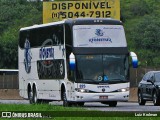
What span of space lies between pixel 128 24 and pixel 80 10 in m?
51.0

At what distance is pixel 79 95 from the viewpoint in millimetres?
33781

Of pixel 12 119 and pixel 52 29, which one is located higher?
pixel 52 29

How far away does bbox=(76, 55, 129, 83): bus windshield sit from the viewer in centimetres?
3378

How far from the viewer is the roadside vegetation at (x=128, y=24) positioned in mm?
90938

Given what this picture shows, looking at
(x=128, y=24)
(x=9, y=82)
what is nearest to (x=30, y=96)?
(x=9, y=82)

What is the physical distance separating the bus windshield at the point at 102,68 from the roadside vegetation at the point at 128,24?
50216mm

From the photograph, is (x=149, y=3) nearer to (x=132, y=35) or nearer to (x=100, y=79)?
(x=132, y=35)

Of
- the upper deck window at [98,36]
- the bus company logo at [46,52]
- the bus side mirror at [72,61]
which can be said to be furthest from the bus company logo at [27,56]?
the bus side mirror at [72,61]

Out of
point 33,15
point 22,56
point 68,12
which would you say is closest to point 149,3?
point 33,15

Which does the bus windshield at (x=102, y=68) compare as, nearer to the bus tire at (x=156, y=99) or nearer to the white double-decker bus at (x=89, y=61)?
the white double-decker bus at (x=89, y=61)

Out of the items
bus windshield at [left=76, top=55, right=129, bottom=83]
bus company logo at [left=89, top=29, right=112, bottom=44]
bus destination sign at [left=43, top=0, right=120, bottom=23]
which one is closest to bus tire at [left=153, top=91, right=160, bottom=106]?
bus windshield at [left=76, top=55, right=129, bottom=83]

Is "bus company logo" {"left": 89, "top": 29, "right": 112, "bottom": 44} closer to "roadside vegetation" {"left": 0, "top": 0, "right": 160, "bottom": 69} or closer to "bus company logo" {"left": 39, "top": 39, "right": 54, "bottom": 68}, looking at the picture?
"bus company logo" {"left": 39, "top": 39, "right": 54, "bottom": 68}

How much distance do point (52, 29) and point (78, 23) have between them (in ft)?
8.36

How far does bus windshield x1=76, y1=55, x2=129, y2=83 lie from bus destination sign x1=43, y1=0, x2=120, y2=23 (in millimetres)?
25663
